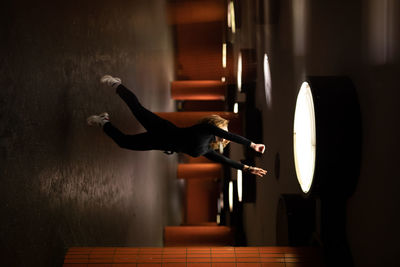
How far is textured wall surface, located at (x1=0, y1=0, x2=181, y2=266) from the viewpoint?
8.41ft

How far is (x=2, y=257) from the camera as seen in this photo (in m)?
2.40

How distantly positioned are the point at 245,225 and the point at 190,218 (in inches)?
216

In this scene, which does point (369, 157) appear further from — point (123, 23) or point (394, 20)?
point (123, 23)

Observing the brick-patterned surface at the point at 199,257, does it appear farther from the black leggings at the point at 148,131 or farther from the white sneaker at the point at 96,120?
the white sneaker at the point at 96,120

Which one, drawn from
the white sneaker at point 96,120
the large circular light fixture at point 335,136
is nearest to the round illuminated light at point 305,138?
the large circular light fixture at point 335,136

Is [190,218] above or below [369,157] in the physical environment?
below

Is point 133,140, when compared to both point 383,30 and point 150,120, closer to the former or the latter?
point 150,120

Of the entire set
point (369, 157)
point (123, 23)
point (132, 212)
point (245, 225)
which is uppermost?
point (123, 23)

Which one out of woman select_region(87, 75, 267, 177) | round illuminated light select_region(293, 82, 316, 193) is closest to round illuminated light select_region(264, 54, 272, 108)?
woman select_region(87, 75, 267, 177)

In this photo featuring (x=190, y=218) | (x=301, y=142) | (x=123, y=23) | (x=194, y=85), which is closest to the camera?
(x=301, y=142)

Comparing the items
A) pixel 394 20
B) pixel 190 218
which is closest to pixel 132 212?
pixel 394 20

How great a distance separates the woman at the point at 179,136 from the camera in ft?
10.9

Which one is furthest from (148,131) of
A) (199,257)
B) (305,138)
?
(305,138)

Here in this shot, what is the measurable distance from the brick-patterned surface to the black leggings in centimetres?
108
